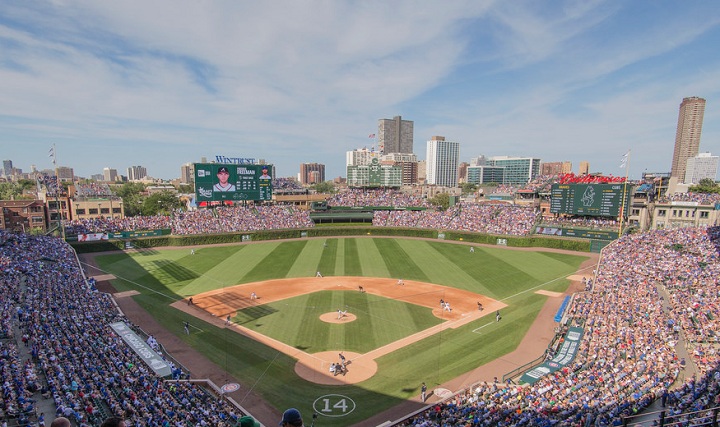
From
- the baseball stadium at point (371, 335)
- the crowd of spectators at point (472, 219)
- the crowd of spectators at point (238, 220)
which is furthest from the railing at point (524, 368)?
the crowd of spectators at point (238, 220)

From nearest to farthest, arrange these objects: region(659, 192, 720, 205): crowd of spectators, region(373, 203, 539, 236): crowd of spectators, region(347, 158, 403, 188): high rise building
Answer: region(659, 192, 720, 205): crowd of spectators → region(373, 203, 539, 236): crowd of spectators → region(347, 158, 403, 188): high rise building

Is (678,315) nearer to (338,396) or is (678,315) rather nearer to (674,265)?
(674,265)

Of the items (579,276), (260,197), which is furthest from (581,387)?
(260,197)

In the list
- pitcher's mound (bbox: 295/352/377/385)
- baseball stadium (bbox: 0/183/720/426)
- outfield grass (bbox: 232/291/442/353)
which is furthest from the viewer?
outfield grass (bbox: 232/291/442/353)

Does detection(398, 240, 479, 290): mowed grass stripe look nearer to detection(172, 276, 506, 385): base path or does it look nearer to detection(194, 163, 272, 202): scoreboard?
detection(172, 276, 506, 385): base path

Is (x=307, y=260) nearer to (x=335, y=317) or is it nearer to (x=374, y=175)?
(x=335, y=317)

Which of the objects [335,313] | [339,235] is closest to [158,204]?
[339,235]

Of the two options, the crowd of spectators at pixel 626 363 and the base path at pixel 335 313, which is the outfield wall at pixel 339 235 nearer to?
the crowd of spectators at pixel 626 363

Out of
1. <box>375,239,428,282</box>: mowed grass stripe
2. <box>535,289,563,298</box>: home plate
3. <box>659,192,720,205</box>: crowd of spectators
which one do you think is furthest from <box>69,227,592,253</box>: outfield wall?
<box>535,289,563,298</box>: home plate
